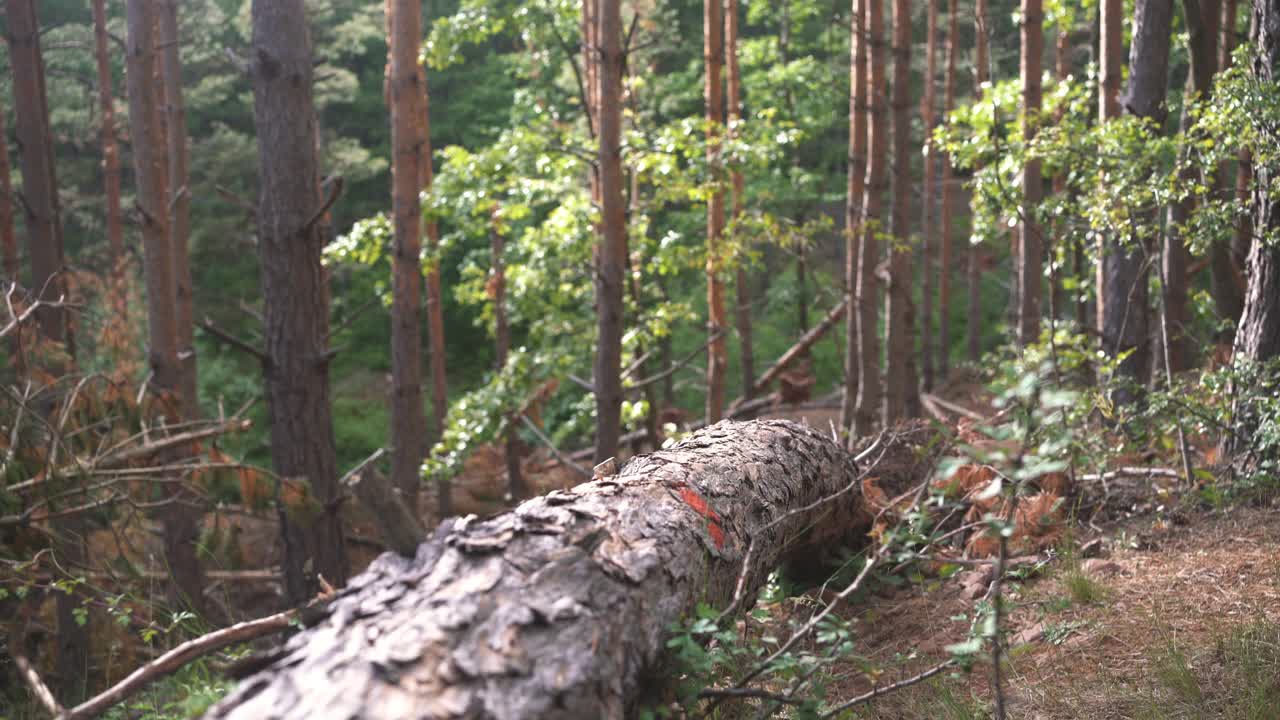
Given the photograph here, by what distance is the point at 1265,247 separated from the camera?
5.15 meters

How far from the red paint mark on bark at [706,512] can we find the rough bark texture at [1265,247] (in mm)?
3510

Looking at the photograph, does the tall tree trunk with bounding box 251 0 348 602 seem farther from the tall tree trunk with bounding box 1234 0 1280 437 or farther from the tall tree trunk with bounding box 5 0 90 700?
the tall tree trunk with bounding box 1234 0 1280 437

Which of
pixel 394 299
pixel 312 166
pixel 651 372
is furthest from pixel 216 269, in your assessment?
pixel 312 166

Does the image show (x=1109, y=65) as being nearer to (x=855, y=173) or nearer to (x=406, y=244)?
(x=855, y=173)

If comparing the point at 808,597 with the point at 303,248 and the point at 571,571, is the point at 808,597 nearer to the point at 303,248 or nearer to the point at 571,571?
the point at 571,571

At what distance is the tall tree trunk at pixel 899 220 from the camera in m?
9.87

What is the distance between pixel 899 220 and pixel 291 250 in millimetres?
6685

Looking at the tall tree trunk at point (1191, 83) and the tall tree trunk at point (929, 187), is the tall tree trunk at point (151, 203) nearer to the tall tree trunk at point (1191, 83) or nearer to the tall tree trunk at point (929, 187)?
the tall tree trunk at point (1191, 83)

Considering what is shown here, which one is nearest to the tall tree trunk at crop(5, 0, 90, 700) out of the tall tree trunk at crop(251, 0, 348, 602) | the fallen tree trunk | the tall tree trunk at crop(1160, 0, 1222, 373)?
the tall tree trunk at crop(251, 0, 348, 602)

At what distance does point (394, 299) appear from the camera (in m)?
9.20

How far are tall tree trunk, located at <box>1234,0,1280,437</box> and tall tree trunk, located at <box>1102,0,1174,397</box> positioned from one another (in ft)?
7.85

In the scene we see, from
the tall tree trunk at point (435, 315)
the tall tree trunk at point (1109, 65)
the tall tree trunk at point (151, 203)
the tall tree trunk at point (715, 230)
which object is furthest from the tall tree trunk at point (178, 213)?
the tall tree trunk at point (1109, 65)

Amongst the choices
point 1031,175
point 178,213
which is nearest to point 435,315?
point 178,213

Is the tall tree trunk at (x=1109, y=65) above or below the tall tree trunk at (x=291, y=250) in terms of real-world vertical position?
above
